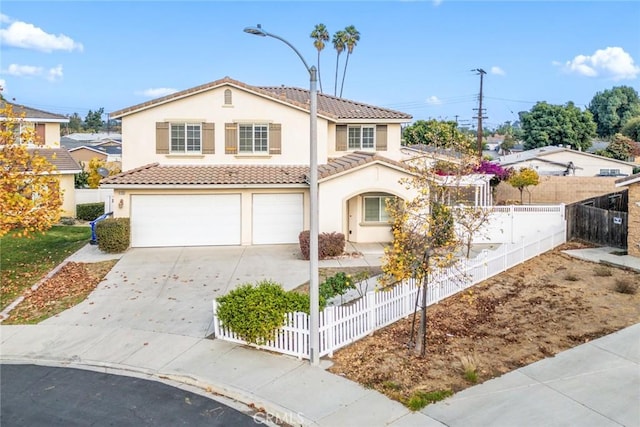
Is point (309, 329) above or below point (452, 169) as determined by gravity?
below

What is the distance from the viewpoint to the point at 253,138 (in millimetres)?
23078

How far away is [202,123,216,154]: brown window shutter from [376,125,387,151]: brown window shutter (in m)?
7.73

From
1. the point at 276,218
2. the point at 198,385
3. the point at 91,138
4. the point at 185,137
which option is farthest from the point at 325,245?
the point at 91,138

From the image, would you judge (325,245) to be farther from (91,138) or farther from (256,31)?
(91,138)

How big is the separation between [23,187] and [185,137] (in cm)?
868

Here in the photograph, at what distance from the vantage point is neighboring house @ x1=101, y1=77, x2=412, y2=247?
2073 cm

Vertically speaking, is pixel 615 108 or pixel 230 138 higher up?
pixel 615 108

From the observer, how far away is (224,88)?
22.5m

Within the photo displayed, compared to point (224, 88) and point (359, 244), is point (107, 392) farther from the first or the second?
point (224, 88)

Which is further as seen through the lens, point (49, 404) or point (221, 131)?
point (221, 131)

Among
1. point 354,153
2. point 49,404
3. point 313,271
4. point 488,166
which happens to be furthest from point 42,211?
point 488,166

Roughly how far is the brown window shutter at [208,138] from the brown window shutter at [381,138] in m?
7.73

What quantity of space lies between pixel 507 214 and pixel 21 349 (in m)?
18.7

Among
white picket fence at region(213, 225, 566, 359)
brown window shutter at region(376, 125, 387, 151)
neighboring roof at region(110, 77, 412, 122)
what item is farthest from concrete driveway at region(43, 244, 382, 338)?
neighboring roof at region(110, 77, 412, 122)
